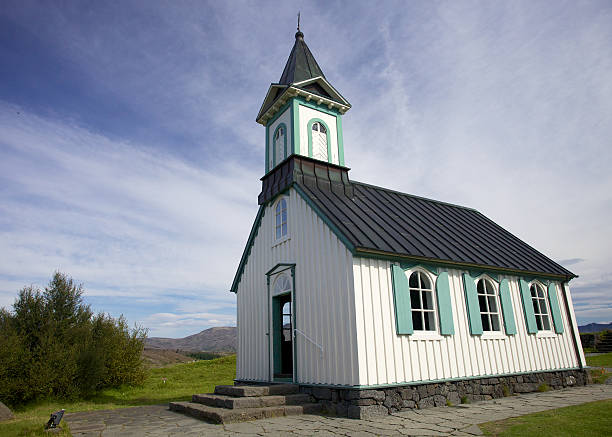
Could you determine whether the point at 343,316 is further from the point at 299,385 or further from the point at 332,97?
the point at 332,97

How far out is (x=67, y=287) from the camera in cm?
1557

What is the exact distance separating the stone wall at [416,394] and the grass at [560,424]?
2068mm

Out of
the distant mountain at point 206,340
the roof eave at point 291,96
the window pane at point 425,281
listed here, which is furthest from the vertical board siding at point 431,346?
the distant mountain at point 206,340

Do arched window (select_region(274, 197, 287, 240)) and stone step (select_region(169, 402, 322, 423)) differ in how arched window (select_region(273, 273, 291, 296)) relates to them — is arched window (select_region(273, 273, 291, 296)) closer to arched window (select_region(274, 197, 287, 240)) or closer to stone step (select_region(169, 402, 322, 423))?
arched window (select_region(274, 197, 287, 240))

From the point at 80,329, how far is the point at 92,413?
570 centimetres

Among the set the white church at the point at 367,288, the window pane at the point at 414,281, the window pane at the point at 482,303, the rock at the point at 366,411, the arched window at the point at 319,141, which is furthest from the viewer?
the arched window at the point at 319,141

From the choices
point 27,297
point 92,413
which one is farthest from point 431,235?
point 27,297

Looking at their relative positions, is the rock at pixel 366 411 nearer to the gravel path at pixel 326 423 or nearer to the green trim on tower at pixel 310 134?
the gravel path at pixel 326 423

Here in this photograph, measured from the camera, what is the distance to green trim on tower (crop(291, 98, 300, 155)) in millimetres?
12516

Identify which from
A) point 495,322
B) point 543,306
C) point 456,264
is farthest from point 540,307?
point 456,264

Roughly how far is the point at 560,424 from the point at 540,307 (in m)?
7.80

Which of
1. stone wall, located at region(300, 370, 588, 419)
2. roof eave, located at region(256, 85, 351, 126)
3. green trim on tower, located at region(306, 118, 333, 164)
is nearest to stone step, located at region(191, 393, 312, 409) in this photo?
stone wall, located at region(300, 370, 588, 419)

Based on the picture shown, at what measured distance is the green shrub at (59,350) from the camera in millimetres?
13188

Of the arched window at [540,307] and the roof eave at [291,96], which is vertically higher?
the roof eave at [291,96]
